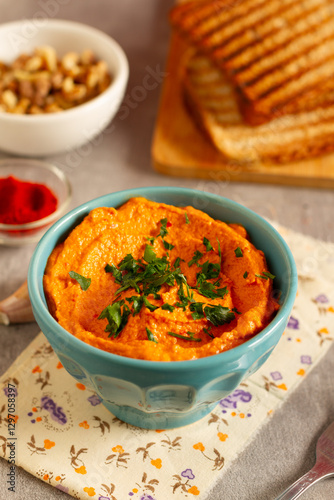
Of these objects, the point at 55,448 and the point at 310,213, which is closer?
the point at 55,448

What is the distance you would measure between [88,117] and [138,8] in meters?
1.92

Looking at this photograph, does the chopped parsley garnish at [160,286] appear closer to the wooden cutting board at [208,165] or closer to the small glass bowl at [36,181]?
the small glass bowl at [36,181]

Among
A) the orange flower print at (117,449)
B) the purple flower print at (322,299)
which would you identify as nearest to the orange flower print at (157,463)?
the orange flower print at (117,449)

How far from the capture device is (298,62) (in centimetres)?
293

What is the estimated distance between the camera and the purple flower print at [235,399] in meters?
1.91

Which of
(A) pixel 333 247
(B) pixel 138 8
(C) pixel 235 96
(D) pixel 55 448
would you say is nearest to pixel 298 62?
(C) pixel 235 96

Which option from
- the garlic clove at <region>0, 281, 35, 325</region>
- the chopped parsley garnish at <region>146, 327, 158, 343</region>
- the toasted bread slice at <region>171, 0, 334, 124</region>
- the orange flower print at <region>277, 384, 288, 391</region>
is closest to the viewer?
the chopped parsley garnish at <region>146, 327, 158, 343</region>

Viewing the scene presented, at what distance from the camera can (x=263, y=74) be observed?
2938 millimetres

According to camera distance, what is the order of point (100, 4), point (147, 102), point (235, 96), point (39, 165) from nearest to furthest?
point (39, 165)
point (235, 96)
point (147, 102)
point (100, 4)

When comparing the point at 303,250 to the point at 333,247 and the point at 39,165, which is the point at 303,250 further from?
the point at 39,165

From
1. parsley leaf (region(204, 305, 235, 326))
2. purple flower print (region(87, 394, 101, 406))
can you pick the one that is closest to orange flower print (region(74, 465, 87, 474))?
purple flower print (region(87, 394, 101, 406))

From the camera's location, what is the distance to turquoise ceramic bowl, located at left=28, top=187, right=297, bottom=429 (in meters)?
1.46

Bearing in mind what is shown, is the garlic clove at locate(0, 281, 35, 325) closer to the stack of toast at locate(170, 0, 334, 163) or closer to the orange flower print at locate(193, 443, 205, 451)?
the orange flower print at locate(193, 443, 205, 451)

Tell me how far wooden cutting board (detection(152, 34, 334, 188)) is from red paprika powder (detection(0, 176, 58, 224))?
71 cm
